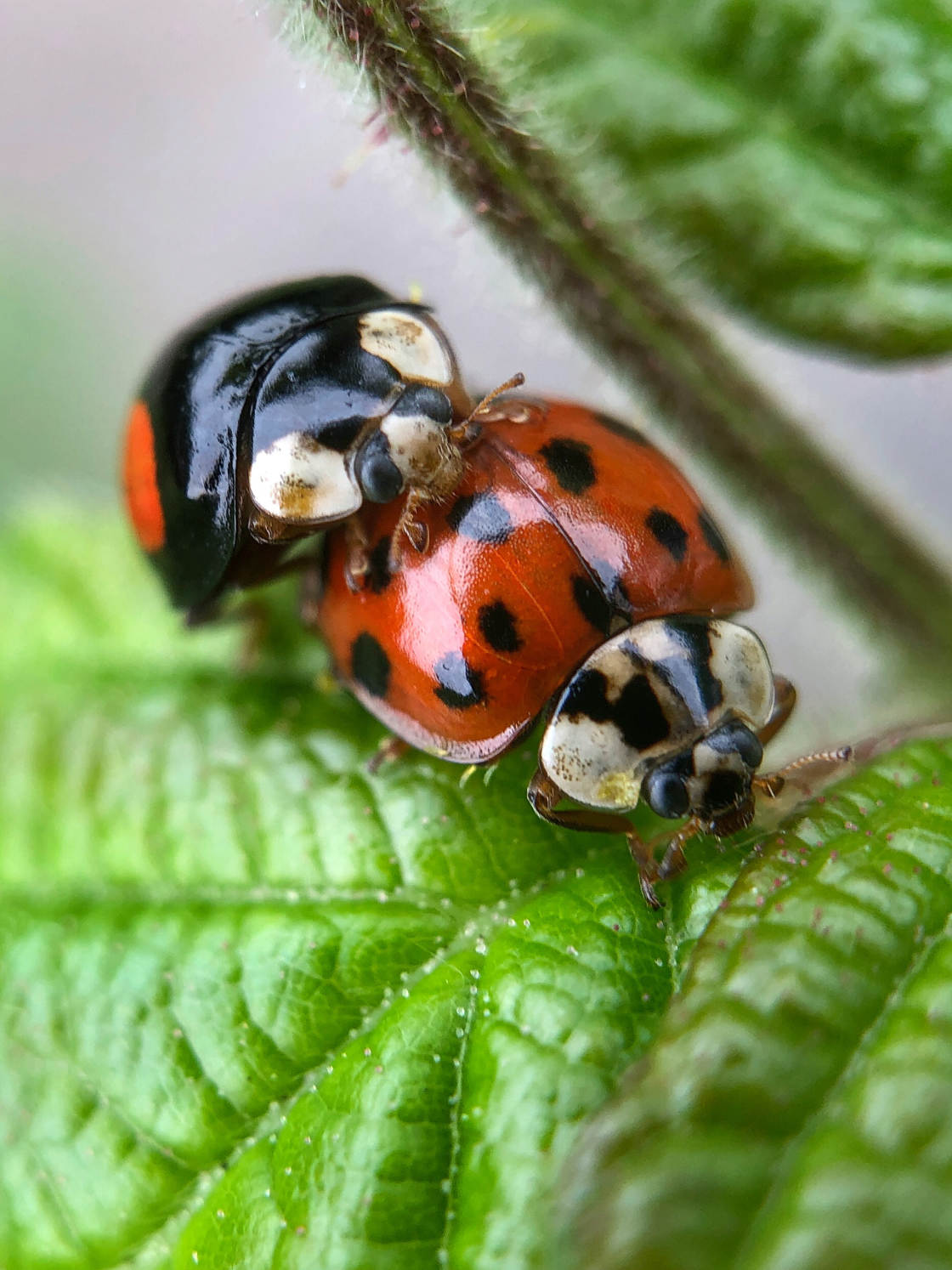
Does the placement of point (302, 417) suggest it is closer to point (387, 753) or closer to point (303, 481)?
point (303, 481)

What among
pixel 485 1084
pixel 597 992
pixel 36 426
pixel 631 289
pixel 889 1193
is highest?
pixel 631 289

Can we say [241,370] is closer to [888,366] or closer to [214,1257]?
[888,366]

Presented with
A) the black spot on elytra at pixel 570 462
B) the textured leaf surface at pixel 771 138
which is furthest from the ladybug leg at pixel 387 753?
the textured leaf surface at pixel 771 138

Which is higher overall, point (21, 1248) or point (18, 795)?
point (18, 795)

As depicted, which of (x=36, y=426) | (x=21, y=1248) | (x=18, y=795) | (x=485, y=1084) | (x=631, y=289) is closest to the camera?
(x=485, y=1084)

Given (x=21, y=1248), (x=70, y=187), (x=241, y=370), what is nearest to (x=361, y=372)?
(x=241, y=370)

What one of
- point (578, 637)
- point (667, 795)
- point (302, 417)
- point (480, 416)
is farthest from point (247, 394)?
point (667, 795)

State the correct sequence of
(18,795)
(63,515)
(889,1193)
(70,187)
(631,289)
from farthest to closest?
(70,187) → (63,515) → (18,795) → (631,289) → (889,1193)
